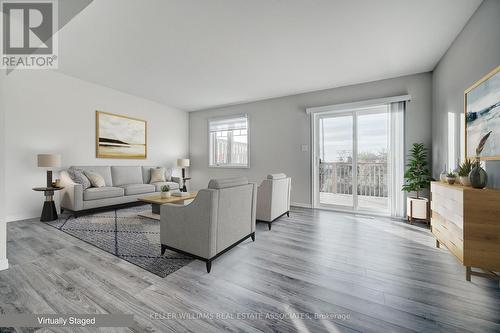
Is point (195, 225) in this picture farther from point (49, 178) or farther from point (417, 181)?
point (417, 181)

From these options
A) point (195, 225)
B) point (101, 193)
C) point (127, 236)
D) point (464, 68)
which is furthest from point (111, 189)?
point (464, 68)

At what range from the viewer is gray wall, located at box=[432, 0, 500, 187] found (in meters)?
1.93

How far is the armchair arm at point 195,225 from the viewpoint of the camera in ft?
6.18

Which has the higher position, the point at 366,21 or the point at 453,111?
the point at 366,21

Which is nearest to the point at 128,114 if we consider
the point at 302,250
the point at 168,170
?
the point at 168,170

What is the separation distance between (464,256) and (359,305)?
1.13m

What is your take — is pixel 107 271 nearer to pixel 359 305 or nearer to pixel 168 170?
pixel 359 305

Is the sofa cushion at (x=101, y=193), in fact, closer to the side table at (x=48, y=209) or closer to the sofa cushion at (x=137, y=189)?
the sofa cushion at (x=137, y=189)

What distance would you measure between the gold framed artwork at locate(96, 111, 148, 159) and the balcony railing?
457 centimetres

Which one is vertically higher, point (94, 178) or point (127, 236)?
point (94, 178)

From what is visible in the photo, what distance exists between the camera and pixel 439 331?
1.24 meters

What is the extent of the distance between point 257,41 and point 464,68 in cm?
257

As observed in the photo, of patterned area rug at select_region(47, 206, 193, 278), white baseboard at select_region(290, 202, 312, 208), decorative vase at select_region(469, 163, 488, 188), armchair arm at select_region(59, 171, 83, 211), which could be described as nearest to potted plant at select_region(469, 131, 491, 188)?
decorative vase at select_region(469, 163, 488, 188)

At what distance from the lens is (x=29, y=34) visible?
2666mm
